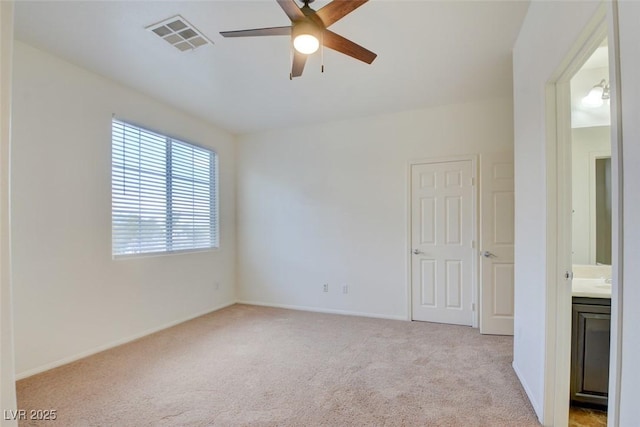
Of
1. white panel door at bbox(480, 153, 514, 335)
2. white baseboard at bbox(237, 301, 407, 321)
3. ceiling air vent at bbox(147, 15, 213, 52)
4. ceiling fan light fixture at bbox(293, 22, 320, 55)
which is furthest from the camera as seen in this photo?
white baseboard at bbox(237, 301, 407, 321)

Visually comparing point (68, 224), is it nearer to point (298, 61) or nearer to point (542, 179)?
point (298, 61)

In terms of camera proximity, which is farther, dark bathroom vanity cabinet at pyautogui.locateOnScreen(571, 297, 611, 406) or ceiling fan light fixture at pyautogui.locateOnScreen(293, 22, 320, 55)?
dark bathroom vanity cabinet at pyautogui.locateOnScreen(571, 297, 611, 406)

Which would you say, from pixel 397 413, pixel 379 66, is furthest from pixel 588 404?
pixel 379 66

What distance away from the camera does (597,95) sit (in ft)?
8.81

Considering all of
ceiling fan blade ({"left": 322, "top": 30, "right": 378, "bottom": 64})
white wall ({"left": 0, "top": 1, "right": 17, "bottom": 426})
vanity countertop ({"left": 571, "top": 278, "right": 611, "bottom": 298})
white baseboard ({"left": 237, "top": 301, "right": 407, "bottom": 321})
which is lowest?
white baseboard ({"left": 237, "top": 301, "right": 407, "bottom": 321})

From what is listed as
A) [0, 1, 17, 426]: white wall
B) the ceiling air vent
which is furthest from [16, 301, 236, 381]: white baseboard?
the ceiling air vent

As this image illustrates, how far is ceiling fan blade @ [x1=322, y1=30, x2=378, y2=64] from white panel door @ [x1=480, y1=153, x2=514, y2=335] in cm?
237

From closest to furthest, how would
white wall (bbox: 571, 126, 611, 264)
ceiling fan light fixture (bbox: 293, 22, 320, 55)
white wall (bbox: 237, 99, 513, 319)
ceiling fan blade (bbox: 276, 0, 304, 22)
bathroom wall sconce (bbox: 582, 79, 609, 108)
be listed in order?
1. ceiling fan blade (bbox: 276, 0, 304, 22)
2. ceiling fan light fixture (bbox: 293, 22, 320, 55)
3. bathroom wall sconce (bbox: 582, 79, 609, 108)
4. white wall (bbox: 571, 126, 611, 264)
5. white wall (bbox: 237, 99, 513, 319)

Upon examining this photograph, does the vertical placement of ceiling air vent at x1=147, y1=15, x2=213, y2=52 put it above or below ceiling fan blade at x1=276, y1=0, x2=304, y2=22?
above

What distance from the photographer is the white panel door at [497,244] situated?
142 inches

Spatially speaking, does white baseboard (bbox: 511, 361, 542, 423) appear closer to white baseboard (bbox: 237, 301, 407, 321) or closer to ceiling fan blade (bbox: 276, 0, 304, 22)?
white baseboard (bbox: 237, 301, 407, 321)

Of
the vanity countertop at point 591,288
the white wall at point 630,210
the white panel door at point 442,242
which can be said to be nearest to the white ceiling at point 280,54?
the white panel door at point 442,242

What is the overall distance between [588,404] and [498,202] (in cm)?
213

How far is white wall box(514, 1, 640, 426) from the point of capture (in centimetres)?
100
